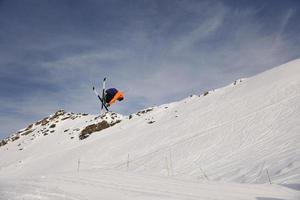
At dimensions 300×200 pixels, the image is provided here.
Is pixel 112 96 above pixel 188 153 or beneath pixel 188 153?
above

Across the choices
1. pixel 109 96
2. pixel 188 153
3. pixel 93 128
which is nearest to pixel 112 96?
pixel 109 96

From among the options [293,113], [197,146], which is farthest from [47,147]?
[293,113]

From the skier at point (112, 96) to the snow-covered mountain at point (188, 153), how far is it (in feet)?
9.89

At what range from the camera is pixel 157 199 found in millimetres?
3658

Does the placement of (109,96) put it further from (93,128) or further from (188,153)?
(93,128)

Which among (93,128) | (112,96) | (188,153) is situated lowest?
(188,153)

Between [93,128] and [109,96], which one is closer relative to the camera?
[109,96]

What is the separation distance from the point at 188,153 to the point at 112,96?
5583mm

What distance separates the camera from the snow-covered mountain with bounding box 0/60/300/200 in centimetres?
428

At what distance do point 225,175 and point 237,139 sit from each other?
22.8 ft

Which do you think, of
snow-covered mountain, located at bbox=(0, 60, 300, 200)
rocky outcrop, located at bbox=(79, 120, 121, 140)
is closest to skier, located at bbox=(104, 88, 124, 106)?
snow-covered mountain, located at bbox=(0, 60, 300, 200)

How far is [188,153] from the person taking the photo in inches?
696

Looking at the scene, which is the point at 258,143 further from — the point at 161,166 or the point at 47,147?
the point at 47,147

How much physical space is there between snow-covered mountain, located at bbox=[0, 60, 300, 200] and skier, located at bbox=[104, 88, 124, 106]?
3.01m
